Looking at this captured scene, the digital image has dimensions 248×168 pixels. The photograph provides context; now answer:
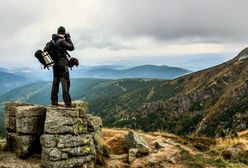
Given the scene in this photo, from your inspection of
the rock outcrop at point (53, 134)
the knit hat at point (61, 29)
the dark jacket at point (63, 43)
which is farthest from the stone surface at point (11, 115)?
the knit hat at point (61, 29)

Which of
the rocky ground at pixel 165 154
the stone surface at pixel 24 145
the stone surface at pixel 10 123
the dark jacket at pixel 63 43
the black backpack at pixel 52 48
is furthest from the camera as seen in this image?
the rocky ground at pixel 165 154

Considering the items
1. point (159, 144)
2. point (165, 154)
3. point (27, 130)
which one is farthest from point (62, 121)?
point (159, 144)

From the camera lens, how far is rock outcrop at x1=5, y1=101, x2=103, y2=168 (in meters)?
18.4

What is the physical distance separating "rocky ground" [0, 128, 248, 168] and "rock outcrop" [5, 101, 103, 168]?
0.81 metres

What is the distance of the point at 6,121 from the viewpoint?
21.3 meters

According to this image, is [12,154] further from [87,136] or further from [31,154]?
[87,136]

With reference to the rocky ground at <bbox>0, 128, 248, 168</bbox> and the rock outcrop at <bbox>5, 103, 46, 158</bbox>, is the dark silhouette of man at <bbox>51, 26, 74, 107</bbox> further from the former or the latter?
the rocky ground at <bbox>0, 128, 248, 168</bbox>

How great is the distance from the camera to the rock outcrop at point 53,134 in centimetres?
1844

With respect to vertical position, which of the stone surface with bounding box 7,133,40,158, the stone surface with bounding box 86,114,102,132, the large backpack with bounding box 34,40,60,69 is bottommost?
the stone surface with bounding box 7,133,40,158

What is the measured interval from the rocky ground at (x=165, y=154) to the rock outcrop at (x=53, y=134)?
0.81 m

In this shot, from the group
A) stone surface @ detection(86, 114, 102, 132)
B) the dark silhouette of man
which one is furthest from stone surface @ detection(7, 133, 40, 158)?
stone surface @ detection(86, 114, 102, 132)

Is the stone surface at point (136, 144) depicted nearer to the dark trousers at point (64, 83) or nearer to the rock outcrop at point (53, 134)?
the rock outcrop at point (53, 134)

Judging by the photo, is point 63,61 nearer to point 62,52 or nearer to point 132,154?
point 62,52

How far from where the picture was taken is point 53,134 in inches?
733
